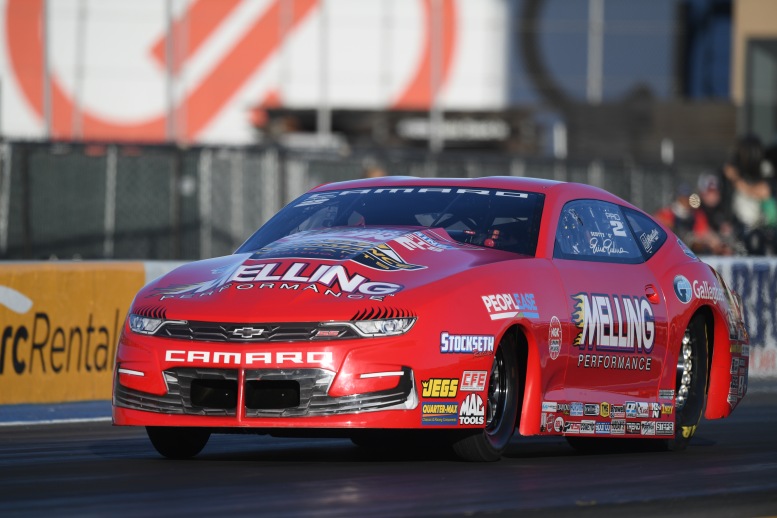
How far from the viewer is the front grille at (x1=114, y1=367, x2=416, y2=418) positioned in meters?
7.73

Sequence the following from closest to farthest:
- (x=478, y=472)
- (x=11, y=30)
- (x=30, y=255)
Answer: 1. (x=478, y=472)
2. (x=30, y=255)
3. (x=11, y=30)

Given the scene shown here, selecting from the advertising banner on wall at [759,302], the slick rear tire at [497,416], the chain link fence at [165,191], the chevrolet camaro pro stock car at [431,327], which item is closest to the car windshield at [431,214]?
the chevrolet camaro pro stock car at [431,327]

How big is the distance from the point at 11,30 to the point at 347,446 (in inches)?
1289

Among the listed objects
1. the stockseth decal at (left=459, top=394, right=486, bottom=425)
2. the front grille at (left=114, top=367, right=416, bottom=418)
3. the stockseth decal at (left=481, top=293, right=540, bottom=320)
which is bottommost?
the stockseth decal at (left=459, top=394, right=486, bottom=425)

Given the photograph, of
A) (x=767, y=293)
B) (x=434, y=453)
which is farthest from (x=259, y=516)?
(x=767, y=293)

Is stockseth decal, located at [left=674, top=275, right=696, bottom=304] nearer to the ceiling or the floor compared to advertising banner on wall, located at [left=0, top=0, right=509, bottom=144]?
nearer to the floor

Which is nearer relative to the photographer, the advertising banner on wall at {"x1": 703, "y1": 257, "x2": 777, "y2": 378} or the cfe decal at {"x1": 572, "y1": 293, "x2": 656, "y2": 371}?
the cfe decal at {"x1": 572, "y1": 293, "x2": 656, "y2": 371}

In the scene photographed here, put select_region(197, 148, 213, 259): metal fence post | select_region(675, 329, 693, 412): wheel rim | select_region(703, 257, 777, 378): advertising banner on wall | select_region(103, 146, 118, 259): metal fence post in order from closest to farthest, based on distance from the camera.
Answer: select_region(675, 329, 693, 412): wheel rim < select_region(703, 257, 777, 378): advertising banner on wall < select_region(103, 146, 118, 259): metal fence post < select_region(197, 148, 213, 259): metal fence post

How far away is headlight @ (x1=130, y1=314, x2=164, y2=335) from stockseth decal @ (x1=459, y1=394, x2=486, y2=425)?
1.41 meters

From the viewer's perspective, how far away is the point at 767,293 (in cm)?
1683

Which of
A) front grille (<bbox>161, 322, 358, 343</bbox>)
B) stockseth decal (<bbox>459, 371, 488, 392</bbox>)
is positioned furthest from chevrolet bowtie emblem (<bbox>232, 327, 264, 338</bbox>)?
stockseth decal (<bbox>459, 371, 488, 392</bbox>)

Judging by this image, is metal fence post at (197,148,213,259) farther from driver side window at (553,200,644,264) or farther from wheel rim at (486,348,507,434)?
wheel rim at (486,348,507,434)

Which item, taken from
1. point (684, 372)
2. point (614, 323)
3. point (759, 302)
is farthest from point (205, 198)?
point (614, 323)

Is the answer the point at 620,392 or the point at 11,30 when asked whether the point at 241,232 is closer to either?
the point at 620,392
